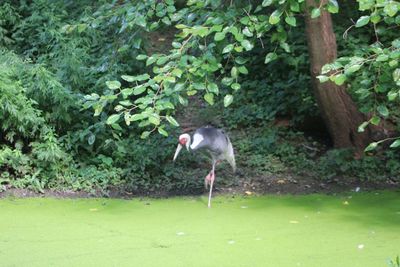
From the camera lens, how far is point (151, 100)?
5020mm

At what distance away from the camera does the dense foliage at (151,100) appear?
5184mm

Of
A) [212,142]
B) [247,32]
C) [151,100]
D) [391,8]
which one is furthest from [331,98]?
[391,8]

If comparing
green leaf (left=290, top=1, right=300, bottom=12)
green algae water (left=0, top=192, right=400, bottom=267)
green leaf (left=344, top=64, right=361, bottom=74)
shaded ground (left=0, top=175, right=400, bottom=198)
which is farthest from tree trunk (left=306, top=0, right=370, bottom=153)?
green leaf (left=344, top=64, right=361, bottom=74)

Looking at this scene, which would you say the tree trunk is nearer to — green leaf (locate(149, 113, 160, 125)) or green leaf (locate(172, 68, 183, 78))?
green leaf (locate(172, 68, 183, 78))

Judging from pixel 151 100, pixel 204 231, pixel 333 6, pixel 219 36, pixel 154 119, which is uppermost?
pixel 333 6

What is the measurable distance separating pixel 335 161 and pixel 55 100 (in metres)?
2.75

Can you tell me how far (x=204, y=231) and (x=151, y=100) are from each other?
106cm

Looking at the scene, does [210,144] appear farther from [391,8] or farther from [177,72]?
[391,8]

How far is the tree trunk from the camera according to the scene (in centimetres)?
614

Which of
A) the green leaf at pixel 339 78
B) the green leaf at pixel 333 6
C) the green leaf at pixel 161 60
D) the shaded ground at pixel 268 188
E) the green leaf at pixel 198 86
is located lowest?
the shaded ground at pixel 268 188

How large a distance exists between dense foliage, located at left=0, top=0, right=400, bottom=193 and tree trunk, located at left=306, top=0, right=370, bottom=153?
0.17 meters

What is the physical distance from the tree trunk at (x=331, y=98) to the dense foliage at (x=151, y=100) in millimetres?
173

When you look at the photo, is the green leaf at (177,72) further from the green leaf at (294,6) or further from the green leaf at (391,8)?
the green leaf at (391,8)

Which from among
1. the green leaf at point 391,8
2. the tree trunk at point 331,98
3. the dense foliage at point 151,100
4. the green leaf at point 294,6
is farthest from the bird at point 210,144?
the green leaf at point 391,8
